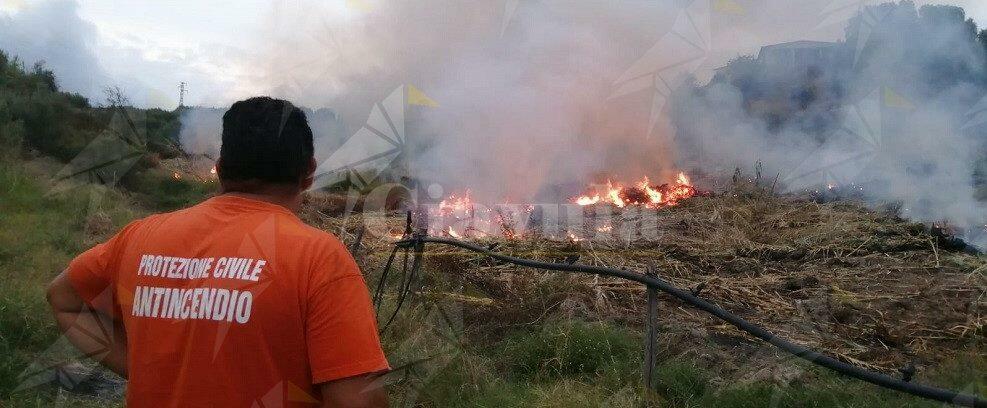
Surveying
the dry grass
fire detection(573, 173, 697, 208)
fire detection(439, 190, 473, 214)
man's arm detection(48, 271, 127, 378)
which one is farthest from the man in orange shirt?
fire detection(573, 173, 697, 208)

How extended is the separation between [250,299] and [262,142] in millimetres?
400

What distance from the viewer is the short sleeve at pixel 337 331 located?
1.41m

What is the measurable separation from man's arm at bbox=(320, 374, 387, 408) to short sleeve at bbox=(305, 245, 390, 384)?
2 centimetres

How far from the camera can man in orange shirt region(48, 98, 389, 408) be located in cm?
142

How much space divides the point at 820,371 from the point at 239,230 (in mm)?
3621

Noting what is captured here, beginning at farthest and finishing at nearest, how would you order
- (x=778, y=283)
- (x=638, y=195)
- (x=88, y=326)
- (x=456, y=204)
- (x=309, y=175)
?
1. (x=638, y=195)
2. (x=456, y=204)
3. (x=778, y=283)
4. (x=88, y=326)
5. (x=309, y=175)

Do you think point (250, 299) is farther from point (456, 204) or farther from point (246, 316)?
point (456, 204)

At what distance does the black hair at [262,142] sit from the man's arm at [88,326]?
621 mm

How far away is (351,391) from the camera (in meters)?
1.42

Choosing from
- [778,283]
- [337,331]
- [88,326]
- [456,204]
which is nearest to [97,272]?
[88,326]

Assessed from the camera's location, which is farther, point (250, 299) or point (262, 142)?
point (262, 142)

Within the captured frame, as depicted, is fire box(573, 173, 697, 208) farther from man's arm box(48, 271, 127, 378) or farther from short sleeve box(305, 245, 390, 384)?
short sleeve box(305, 245, 390, 384)

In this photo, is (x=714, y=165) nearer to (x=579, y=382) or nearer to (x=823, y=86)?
(x=823, y=86)

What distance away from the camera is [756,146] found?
17031mm
